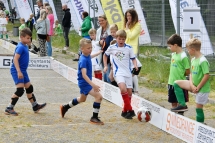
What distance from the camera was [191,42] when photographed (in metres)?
8.27

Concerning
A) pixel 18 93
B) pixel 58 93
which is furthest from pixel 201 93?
pixel 58 93

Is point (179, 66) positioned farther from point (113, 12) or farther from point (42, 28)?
point (42, 28)

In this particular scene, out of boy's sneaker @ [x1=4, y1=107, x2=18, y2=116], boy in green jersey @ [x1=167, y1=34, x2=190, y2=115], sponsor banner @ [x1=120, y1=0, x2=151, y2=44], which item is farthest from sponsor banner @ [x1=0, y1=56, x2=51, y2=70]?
boy in green jersey @ [x1=167, y1=34, x2=190, y2=115]

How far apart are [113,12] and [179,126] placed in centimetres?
888

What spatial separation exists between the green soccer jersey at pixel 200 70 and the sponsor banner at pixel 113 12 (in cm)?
857

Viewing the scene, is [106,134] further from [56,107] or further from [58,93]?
[58,93]

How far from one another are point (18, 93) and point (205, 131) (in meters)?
3.79

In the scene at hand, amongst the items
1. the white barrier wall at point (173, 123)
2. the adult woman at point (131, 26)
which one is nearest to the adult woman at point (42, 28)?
the adult woman at point (131, 26)

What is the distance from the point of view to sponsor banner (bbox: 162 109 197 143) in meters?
8.03

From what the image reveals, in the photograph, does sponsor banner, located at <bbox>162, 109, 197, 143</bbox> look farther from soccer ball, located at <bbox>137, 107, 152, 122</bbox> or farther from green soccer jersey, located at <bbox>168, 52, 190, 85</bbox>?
green soccer jersey, located at <bbox>168, 52, 190, 85</bbox>

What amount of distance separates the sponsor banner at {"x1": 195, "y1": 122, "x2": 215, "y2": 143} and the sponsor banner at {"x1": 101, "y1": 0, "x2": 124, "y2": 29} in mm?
9258

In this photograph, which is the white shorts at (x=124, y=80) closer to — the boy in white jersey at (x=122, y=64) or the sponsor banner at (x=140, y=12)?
the boy in white jersey at (x=122, y=64)

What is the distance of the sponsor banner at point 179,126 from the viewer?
26.3 ft

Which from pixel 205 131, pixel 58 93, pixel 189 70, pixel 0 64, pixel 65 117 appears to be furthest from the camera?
pixel 0 64
